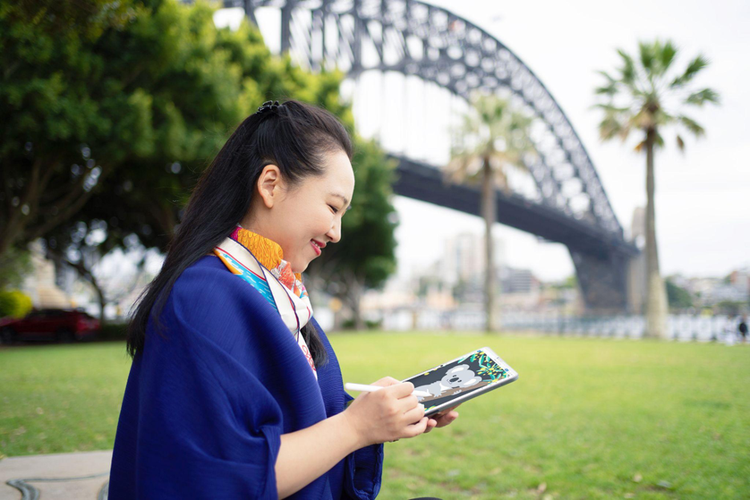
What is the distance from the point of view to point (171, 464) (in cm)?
99

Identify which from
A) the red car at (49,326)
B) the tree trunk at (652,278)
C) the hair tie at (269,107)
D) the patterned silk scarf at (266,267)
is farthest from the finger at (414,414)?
the red car at (49,326)

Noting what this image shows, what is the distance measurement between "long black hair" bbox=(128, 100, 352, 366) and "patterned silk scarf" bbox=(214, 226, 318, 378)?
0.03m

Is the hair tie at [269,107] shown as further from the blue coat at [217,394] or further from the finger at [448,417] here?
the finger at [448,417]

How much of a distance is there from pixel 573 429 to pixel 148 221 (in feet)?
60.6

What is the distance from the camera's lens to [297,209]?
1253mm

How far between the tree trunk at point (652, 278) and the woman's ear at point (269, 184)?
65.0ft

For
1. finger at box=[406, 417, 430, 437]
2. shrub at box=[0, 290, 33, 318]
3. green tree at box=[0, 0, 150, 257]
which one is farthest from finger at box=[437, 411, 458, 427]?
shrub at box=[0, 290, 33, 318]

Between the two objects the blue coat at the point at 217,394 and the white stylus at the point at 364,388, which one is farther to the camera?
the white stylus at the point at 364,388

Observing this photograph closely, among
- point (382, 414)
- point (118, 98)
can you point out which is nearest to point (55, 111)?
point (118, 98)

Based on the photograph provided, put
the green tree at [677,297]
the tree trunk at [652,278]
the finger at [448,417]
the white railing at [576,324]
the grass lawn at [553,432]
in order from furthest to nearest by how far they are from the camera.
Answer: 1. the green tree at [677,297]
2. the tree trunk at [652,278]
3. the white railing at [576,324]
4. the grass lawn at [553,432]
5. the finger at [448,417]

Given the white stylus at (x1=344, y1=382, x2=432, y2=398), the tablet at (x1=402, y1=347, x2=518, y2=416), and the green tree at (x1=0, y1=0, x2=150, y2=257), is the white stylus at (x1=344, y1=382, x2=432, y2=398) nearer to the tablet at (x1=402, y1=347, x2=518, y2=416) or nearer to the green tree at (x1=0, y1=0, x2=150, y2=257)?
the tablet at (x1=402, y1=347, x2=518, y2=416)

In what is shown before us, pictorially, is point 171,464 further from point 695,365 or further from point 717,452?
point 695,365

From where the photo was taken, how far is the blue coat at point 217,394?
38.4 inches

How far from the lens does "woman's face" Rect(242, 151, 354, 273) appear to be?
1246mm
